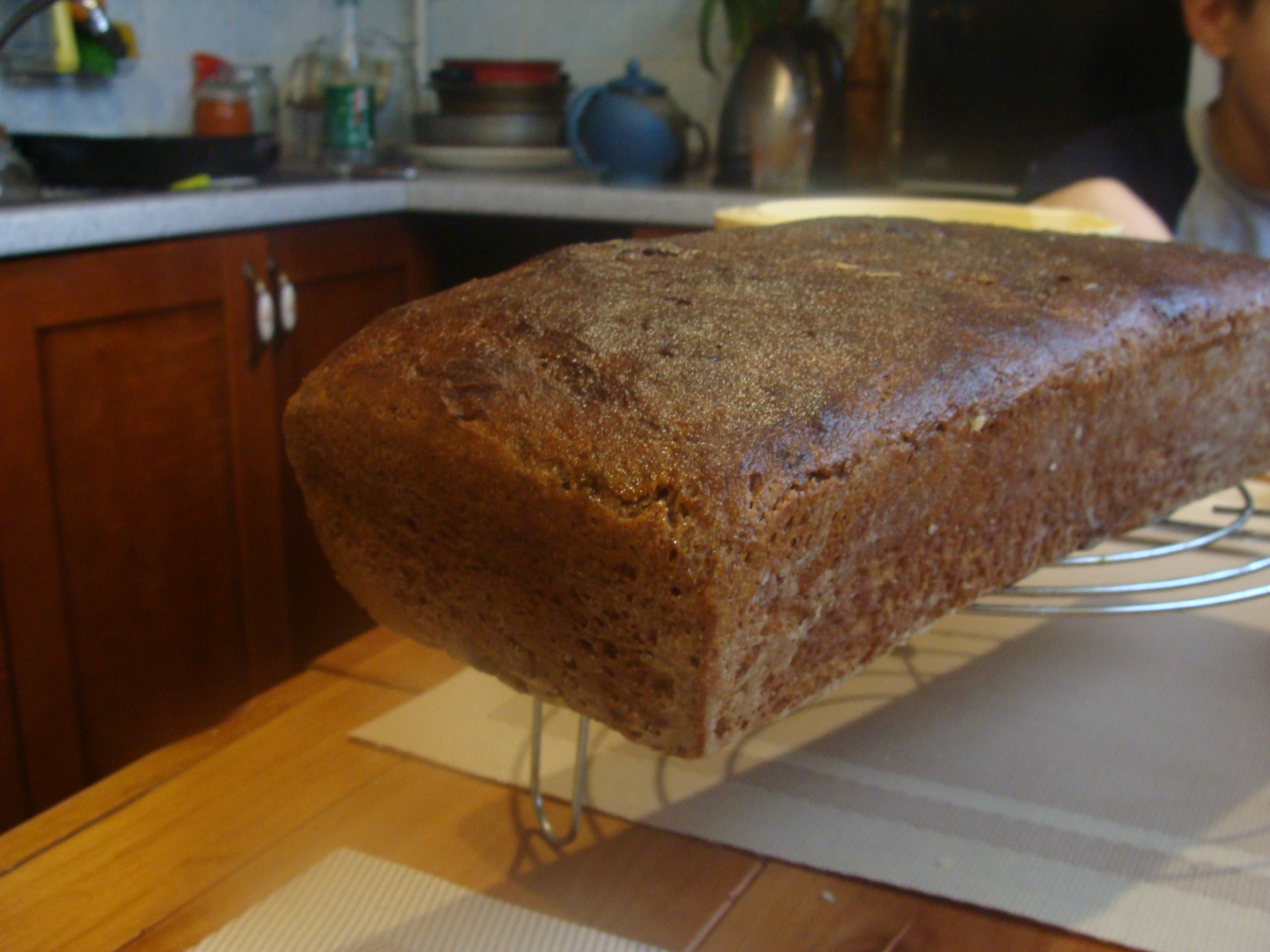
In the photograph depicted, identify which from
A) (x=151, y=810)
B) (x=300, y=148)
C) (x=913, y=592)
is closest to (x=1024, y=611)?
(x=913, y=592)

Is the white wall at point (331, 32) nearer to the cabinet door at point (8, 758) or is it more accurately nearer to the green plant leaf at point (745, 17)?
the green plant leaf at point (745, 17)

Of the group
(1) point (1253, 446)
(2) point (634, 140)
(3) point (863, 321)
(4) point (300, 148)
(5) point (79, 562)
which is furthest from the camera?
(4) point (300, 148)

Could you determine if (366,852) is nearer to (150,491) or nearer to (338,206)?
(150,491)

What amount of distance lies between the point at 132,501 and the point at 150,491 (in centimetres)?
3

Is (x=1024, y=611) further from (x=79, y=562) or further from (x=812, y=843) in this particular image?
(x=79, y=562)

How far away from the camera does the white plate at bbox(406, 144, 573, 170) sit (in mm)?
2227

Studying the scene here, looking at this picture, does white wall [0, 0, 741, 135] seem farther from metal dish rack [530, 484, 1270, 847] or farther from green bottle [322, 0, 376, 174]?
metal dish rack [530, 484, 1270, 847]

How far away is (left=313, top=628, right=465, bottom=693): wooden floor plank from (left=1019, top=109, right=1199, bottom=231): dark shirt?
126cm

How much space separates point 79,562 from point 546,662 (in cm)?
120

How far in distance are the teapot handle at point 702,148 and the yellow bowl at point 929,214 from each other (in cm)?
127

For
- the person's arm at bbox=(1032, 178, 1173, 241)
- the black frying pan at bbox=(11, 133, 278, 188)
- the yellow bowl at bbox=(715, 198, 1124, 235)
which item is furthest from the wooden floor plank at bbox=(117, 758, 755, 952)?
the black frying pan at bbox=(11, 133, 278, 188)

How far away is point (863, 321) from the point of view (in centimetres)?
53

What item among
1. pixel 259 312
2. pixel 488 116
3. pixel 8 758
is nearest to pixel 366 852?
pixel 8 758

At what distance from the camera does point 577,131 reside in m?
2.02
